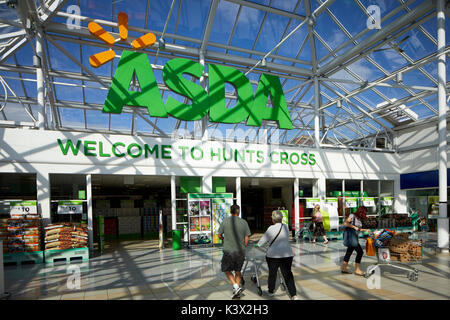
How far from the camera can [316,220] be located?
1157 cm

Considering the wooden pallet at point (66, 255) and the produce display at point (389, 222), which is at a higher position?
the wooden pallet at point (66, 255)

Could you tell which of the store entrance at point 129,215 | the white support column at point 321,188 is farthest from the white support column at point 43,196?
the white support column at point 321,188

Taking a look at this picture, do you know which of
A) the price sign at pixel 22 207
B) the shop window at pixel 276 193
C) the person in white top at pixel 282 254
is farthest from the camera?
the shop window at pixel 276 193

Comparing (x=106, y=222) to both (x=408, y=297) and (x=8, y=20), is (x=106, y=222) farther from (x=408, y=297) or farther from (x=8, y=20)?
(x=408, y=297)

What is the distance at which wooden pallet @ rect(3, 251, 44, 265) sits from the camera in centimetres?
818

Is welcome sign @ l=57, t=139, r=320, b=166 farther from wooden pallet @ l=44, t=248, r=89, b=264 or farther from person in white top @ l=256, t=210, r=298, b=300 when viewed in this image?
person in white top @ l=256, t=210, r=298, b=300

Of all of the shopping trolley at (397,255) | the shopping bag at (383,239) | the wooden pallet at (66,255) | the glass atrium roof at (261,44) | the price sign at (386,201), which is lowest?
the wooden pallet at (66,255)

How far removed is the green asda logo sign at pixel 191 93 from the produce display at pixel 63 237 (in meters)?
4.07

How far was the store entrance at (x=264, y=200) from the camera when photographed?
54.2ft

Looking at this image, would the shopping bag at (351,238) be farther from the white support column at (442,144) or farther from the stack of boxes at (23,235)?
the stack of boxes at (23,235)

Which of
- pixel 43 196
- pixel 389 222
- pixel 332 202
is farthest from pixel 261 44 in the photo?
pixel 43 196

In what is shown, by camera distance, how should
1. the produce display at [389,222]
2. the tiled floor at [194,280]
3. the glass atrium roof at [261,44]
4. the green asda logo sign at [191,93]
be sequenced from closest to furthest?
the tiled floor at [194,280] → the green asda logo sign at [191,93] → the glass atrium roof at [261,44] → the produce display at [389,222]

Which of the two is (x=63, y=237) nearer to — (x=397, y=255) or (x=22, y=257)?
(x=22, y=257)
